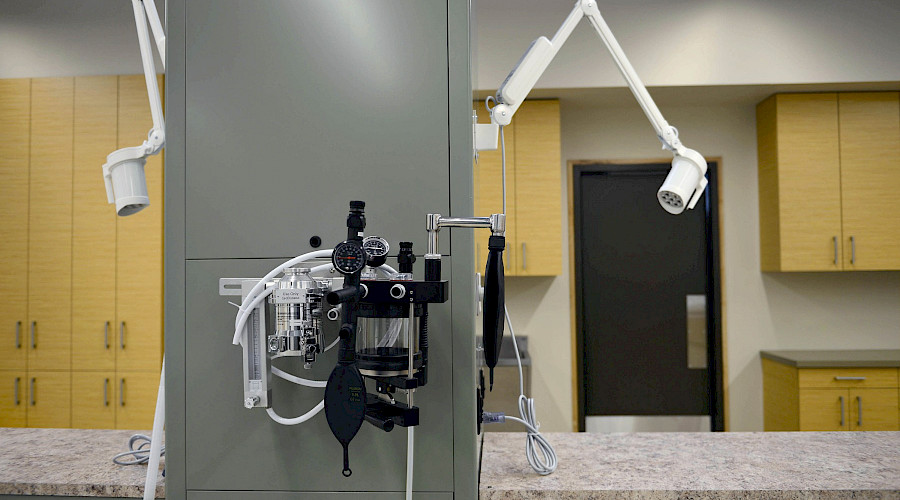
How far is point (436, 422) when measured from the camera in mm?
1201

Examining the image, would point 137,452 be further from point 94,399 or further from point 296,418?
point 94,399

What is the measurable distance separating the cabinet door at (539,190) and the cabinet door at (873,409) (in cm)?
178

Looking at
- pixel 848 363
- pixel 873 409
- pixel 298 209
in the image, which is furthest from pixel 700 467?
pixel 873 409

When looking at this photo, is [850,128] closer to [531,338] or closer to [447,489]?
[531,338]

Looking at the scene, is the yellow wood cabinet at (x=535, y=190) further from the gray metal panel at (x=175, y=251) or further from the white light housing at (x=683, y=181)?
the gray metal panel at (x=175, y=251)

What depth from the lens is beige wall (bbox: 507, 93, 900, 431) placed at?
3758 millimetres

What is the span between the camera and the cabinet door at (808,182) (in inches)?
135

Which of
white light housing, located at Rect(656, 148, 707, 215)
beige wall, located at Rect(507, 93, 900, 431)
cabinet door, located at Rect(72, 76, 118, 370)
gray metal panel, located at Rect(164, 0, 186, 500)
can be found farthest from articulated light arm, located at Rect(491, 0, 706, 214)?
cabinet door, located at Rect(72, 76, 118, 370)

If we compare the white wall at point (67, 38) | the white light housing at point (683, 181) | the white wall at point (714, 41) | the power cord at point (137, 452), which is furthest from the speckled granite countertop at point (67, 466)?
the white wall at point (714, 41)

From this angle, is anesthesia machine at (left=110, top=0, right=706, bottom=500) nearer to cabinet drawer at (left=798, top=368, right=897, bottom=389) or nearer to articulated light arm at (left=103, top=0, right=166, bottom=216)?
articulated light arm at (left=103, top=0, right=166, bottom=216)

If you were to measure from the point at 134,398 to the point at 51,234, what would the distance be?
38.7 inches

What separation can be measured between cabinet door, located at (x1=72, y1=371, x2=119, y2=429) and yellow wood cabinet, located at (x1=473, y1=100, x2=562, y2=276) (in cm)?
225

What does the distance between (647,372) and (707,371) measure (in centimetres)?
38

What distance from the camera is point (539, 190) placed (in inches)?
140
